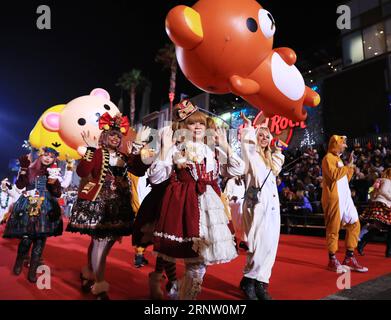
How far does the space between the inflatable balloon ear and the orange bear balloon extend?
8.94 feet

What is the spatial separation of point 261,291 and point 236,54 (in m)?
2.48

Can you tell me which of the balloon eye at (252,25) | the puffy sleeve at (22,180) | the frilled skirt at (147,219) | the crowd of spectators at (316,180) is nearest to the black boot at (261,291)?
the frilled skirt at (147,219)

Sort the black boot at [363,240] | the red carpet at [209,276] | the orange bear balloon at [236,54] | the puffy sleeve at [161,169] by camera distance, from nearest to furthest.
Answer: the puffy sleeve at [161,169] < the red carpet at [209,276] < the orange bear balloon at [236,54] < the black boot at [363,240]

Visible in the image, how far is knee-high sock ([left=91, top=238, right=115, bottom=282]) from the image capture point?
272cm

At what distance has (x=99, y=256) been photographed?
2.77 m

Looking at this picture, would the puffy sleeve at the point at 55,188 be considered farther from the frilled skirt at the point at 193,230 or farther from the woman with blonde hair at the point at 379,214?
the woman with blonde hair at the point at 379,214

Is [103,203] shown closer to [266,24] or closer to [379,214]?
[266,24]

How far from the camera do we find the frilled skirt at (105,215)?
2.79 meters

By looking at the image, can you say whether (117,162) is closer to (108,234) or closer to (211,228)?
(108,234)

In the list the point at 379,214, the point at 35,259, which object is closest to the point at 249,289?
the point at 35,259
